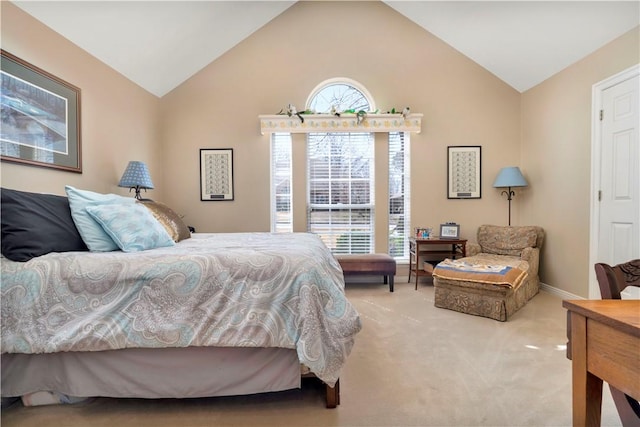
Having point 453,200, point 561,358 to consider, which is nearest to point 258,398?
point 561,358

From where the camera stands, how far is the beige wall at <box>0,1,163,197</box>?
2270 millimetres

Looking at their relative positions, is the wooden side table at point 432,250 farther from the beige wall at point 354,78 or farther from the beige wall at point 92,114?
the beige wall at point 92,114

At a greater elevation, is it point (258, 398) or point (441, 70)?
point (441, 70)

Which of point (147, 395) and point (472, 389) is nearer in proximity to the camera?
point (147, 395)

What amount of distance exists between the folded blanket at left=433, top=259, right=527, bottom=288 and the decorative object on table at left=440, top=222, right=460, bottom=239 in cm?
77

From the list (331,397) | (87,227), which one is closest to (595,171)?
(331,397)

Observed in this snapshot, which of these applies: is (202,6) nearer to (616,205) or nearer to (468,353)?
(468,353)

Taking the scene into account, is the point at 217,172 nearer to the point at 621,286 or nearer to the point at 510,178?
the point at 510,178

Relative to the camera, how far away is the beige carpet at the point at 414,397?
1.49 metres

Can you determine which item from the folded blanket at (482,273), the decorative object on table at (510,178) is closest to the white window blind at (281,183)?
the folded blanket at (482,273)

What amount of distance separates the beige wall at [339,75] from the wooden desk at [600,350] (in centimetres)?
346

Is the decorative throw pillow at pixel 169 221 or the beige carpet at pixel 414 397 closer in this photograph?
the beige carpet at pixel 414 397

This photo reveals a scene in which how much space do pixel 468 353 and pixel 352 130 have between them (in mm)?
2895

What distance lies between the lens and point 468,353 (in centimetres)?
215
